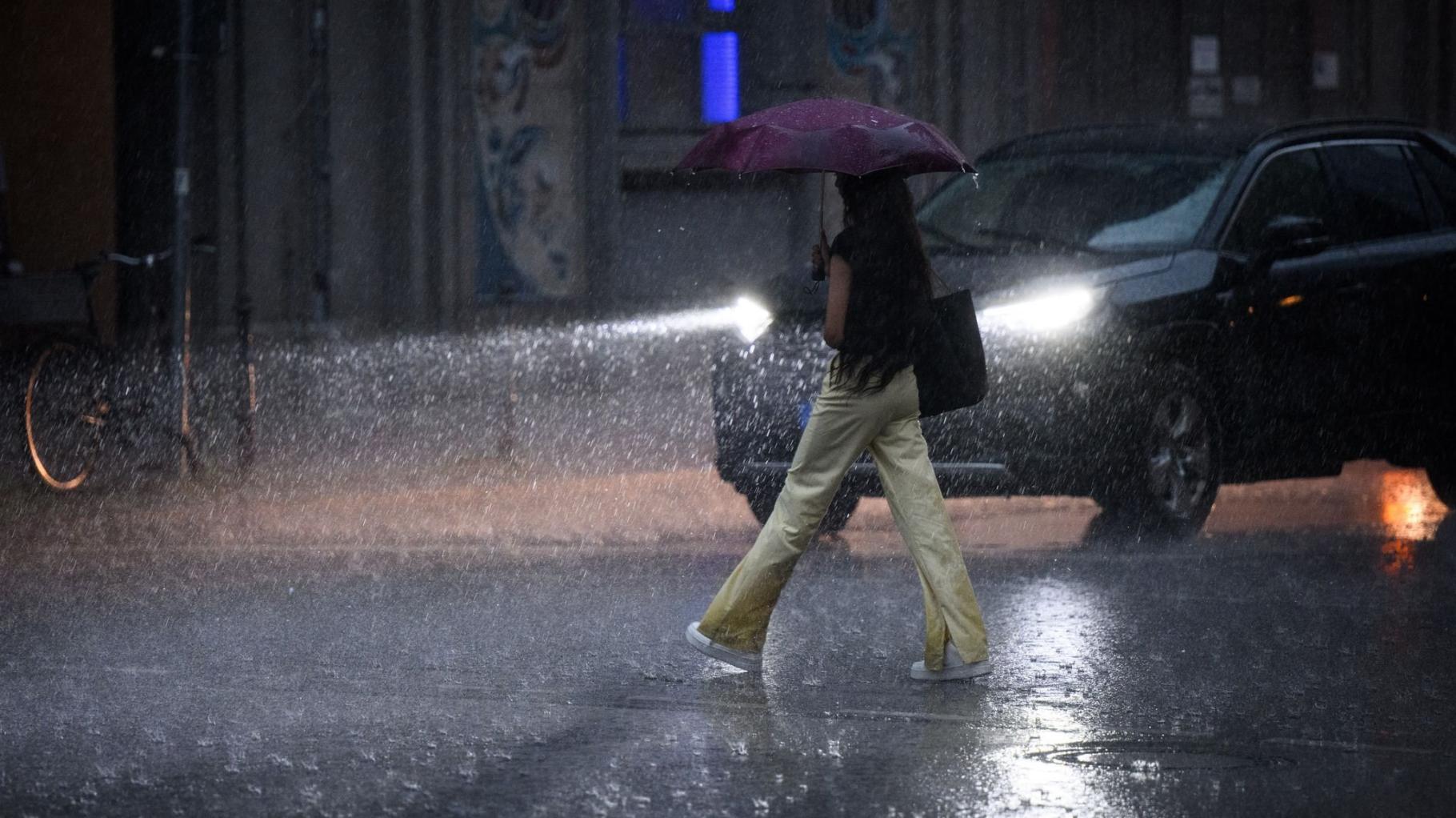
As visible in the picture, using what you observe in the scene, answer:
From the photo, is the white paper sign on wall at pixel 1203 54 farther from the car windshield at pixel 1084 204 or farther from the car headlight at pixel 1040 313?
the car headlight at pixel 1040 313

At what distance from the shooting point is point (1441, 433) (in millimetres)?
10320

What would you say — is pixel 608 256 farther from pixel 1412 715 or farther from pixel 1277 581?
pixel 1412 715

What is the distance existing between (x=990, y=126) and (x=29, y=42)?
28.6 ft

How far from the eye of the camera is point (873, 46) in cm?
1972

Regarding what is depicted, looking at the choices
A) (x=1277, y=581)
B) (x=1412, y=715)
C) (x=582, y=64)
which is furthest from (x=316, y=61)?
(x=1412, y=715)

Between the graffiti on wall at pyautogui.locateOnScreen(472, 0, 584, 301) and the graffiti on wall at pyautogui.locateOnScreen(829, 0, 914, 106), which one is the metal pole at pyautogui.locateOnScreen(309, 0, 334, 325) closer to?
the graffiti on wall at pyautogui.locateOnScreen(472, 0, 584, 301)

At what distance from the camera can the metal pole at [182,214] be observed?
11562mm

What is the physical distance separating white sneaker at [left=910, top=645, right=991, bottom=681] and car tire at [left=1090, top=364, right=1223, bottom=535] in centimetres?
270

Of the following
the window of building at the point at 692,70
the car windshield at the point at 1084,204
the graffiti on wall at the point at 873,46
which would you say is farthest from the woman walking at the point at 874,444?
the graffiti on wall at the point at 873,46

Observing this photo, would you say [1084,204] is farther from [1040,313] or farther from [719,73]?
[719,73]

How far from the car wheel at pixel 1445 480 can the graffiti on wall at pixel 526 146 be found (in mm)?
9301

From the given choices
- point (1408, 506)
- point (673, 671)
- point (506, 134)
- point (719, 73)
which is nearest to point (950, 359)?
point (673, 671)

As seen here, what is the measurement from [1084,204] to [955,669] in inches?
155

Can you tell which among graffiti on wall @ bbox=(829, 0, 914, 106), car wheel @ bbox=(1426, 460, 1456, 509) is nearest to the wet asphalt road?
car wheel @ bbox=(1426, 460, 1456, 509)
